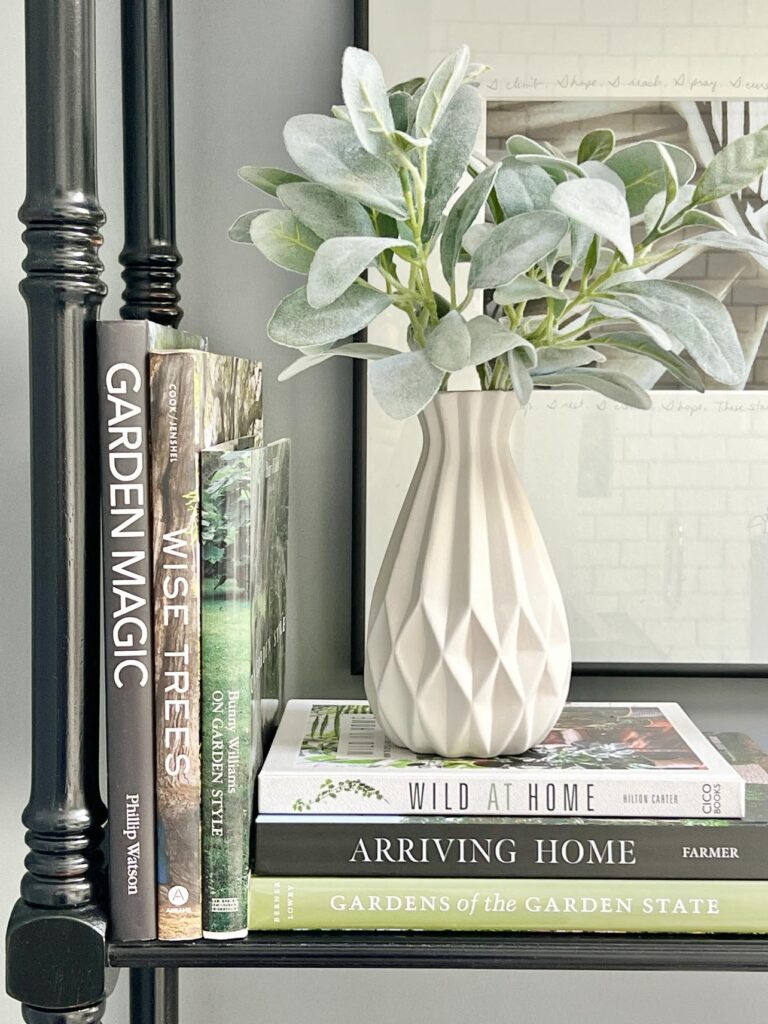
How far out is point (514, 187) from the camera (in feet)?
1.94

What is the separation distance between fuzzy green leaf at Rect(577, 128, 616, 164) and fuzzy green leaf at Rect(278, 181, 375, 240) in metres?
0.15

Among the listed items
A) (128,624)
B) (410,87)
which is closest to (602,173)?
(410,87)

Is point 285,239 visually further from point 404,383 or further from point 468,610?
point 468,610

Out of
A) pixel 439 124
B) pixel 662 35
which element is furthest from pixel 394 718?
pixel 662 35

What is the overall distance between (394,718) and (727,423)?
1.24ft

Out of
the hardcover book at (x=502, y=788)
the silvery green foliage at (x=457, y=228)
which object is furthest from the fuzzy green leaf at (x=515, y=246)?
the hardcover book at (x=502, y=788)

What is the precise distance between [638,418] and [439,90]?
38cm

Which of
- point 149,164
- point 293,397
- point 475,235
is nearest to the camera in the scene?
point 475,235

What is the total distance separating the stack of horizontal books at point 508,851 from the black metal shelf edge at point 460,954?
1cm

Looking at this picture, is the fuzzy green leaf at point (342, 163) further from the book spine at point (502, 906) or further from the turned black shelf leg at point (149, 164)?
the book spine at point (502, 906)

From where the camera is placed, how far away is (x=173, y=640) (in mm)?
573

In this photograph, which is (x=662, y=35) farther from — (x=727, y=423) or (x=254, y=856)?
(x=254, y=856)

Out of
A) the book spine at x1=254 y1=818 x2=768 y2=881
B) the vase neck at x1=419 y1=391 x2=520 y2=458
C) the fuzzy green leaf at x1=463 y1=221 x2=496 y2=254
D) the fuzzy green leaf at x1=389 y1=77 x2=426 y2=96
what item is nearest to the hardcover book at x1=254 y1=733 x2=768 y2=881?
the book spine at x1=254 y1=818 x2=768 y2=881

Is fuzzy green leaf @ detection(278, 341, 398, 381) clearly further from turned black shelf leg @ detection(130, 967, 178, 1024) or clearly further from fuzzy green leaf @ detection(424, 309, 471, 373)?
turned black shelf leg @ detection(130, 967, 178, 1024)
